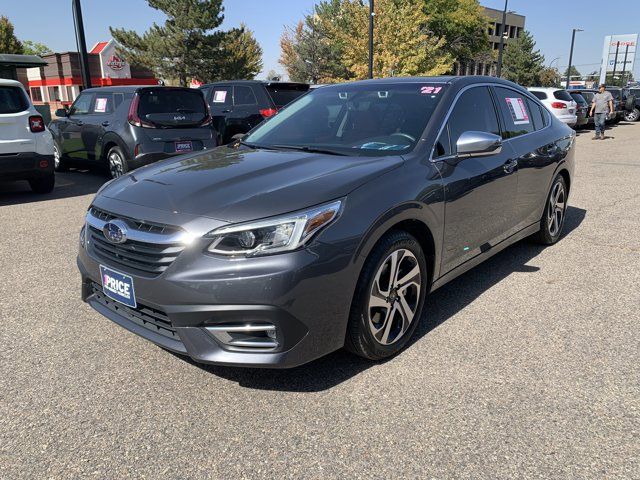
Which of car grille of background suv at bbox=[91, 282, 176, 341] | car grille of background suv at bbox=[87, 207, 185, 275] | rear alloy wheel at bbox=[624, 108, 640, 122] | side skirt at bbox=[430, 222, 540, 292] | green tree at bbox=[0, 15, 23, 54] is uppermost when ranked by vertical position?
green tree at bbox=[0, 15, 23, 54]

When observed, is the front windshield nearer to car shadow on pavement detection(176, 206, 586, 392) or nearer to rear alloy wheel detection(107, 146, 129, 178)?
car shadow on pavement detection(176, 206, 586, 392)

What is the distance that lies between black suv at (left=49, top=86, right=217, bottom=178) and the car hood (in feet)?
16.8

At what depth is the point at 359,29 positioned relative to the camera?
3209cm

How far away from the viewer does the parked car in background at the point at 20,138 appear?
24.1 ft

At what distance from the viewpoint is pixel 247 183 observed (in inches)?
111

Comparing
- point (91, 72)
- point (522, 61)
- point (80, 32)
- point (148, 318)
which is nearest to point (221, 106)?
point (80, 32)

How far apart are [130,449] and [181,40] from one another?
3841 centimetres

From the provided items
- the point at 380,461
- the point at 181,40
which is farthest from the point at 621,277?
the point at 181,40

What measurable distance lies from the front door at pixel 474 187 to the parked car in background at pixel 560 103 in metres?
16.2

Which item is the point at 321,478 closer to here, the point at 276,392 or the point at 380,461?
the point at 380,461

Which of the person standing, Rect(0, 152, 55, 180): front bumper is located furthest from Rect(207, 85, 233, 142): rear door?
the person standing

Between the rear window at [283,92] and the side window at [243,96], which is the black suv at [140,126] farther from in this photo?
the rear window at [283,92]

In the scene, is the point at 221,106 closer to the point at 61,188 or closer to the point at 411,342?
the point at 61,188

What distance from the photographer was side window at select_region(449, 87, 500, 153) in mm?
3547
